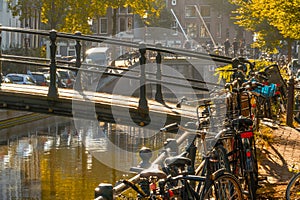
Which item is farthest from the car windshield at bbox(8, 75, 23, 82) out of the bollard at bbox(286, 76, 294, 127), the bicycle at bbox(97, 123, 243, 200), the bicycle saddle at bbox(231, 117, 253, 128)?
the bicycle at bbox(97, 123, 243, 200)

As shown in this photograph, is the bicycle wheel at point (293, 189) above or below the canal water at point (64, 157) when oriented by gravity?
above

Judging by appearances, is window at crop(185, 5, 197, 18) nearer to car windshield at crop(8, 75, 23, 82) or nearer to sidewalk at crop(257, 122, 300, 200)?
car windshield at crop(8, 75, 23, 82)

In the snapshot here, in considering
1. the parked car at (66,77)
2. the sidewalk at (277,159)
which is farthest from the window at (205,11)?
the sidewalk at (277,159)

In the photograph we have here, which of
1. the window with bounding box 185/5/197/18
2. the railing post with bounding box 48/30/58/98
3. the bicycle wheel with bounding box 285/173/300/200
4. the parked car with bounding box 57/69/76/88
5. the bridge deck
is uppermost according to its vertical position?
the railing post with bounding box 48/30/58/98

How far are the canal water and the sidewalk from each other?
4244 mm

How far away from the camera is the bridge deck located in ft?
47.8

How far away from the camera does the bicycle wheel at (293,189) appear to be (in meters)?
8.36

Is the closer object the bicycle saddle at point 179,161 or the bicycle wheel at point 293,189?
the bicycle saddle at point 179,161

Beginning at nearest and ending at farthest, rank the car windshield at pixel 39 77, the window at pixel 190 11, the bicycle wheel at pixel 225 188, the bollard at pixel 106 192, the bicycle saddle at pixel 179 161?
1. the bollard at pixel 106 192
2. the bicycle saddle at pixel 179 161
3. the bicycle wheel at pixel 225 188
4. the car windshield at pixel 39 77
5. the window at pixel 190 11

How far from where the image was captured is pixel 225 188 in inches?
317

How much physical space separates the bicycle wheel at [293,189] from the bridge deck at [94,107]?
5.67 m

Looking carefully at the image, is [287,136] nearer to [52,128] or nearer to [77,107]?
[77,107]

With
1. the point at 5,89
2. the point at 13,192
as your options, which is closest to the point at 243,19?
the point at 13,192

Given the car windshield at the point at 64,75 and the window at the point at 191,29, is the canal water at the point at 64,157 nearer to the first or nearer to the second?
the car windshield at the point at 64,75
